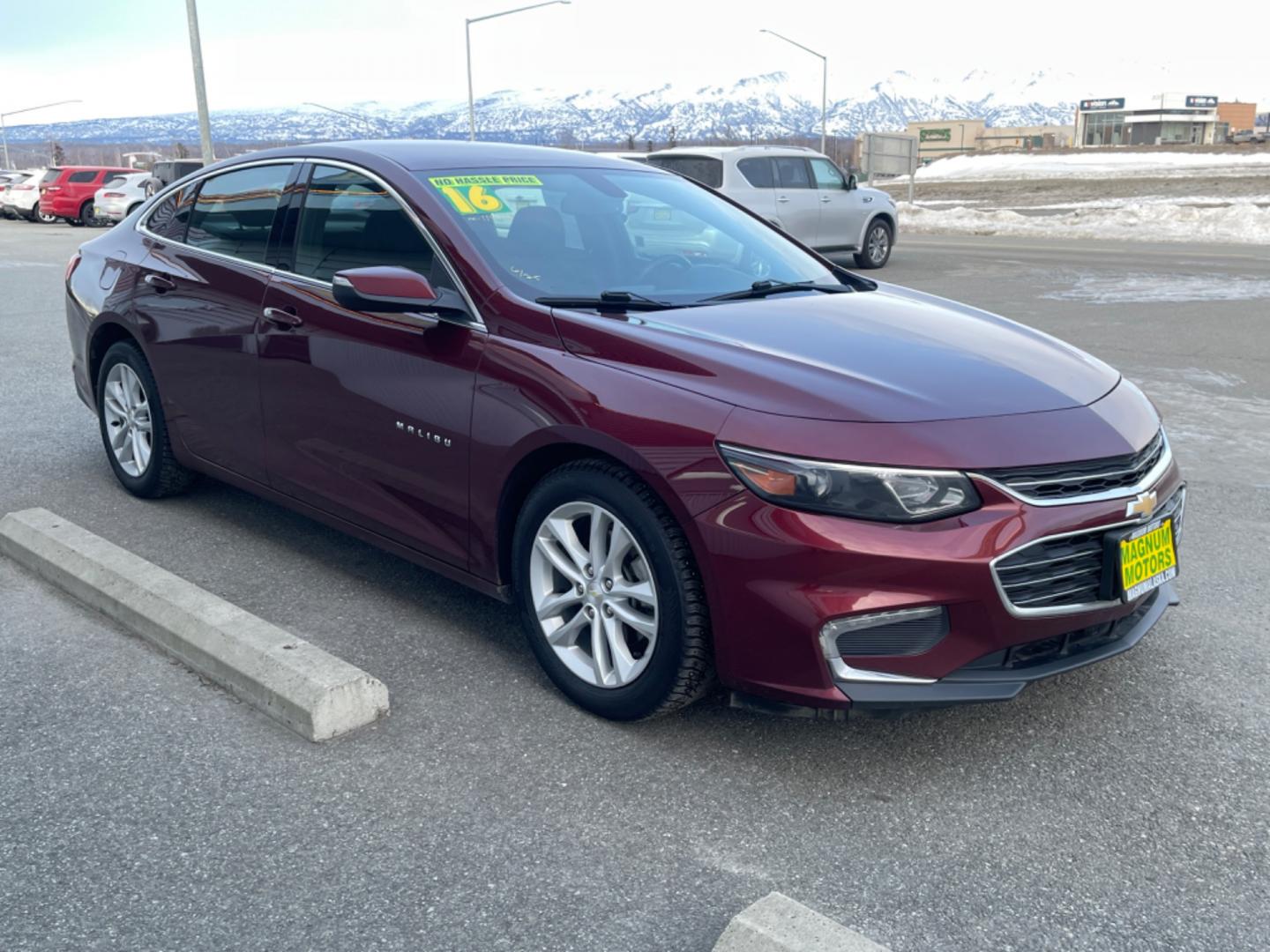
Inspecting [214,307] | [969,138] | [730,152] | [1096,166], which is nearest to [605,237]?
[214,307]

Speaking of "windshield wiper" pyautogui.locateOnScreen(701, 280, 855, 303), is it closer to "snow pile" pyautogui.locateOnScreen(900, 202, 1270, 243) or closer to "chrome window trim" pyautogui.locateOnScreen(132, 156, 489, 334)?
"chrome window trim" pyautogui.locateOnScreen(132, 156, 489, 334)

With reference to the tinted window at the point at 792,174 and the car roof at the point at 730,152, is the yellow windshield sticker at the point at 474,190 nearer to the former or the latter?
the car roof at the point at 730,152

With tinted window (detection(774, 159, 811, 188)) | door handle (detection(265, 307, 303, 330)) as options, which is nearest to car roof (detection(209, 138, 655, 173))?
door handle (detection(265, 307, 303, 330))

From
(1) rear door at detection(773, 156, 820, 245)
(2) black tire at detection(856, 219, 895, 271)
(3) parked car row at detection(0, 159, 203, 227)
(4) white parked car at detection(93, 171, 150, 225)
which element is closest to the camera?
(1) rear door at detection(773, 156, 820, 245)

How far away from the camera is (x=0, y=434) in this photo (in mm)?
7113

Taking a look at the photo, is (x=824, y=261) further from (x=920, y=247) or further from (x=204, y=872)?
(x=920, y=247)

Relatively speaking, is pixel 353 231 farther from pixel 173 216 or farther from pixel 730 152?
pixel 730 152

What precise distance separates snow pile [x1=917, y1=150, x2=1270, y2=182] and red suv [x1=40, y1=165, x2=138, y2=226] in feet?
131

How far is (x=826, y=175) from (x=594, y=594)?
1537cm

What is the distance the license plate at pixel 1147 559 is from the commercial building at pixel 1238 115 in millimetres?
192187

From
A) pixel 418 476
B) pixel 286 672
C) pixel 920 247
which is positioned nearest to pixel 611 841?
pixel 286 672

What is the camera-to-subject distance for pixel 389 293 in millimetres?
3822

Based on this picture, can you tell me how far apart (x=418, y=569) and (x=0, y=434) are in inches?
141

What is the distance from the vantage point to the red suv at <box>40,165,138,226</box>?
35.8m
